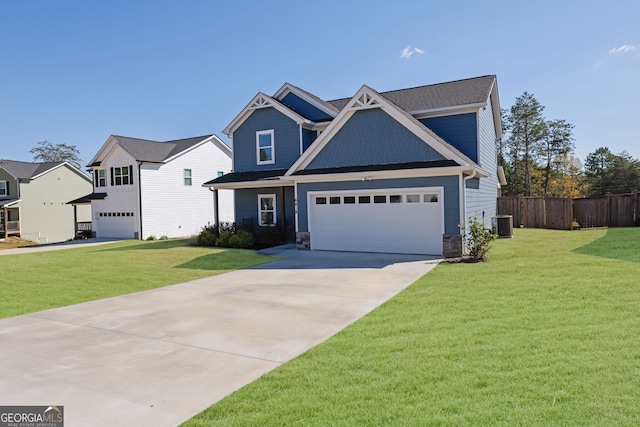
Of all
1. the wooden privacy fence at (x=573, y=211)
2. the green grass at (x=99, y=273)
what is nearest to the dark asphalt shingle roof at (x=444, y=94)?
the wooden privacy fence at (x=573, y=211)

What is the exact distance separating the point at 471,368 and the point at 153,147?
93.7 ft

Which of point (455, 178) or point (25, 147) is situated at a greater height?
point (25, 147)

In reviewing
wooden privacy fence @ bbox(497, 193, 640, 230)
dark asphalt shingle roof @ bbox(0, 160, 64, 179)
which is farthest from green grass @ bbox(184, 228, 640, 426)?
dark asphalt shingle roof @ bbox(0, 160, 64, 179)

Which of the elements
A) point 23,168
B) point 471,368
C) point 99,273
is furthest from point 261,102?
point 23,168

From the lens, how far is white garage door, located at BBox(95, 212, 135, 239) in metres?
26.3

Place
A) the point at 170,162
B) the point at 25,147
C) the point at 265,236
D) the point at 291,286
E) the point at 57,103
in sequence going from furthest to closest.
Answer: the point at 25,147 → the point at 57,103 → the point at 170,162 → the point at 265,236 → the point at 291,286

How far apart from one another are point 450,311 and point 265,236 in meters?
13.5

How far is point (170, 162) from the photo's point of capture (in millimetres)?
27641

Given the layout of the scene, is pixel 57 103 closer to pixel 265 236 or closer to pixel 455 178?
pixel 265 236

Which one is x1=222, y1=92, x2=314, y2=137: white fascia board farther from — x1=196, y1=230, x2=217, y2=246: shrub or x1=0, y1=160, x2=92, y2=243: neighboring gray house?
x1=0, y1=160, x2=92, y2=243: neighboring gray house

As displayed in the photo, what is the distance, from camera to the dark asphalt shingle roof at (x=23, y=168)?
3616 cm

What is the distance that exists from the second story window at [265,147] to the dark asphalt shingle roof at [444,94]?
21.4ft

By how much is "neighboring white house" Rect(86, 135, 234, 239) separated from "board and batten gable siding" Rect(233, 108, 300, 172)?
492cm

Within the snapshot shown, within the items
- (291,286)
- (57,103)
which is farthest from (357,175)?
(57,103)
